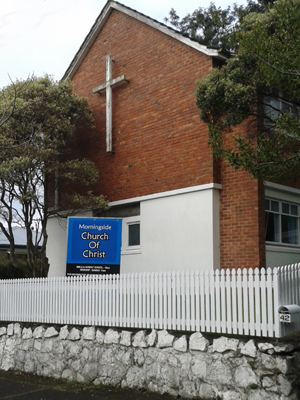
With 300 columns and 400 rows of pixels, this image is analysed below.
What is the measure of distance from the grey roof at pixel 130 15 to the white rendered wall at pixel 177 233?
363 cm

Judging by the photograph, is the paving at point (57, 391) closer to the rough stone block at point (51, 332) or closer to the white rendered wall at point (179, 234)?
the rough stone block at point (51, 332)

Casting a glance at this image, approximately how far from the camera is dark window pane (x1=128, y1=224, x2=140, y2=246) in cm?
1548

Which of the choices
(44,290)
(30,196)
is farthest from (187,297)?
(30,196)

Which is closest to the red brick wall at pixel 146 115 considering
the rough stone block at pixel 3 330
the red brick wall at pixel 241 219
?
the red brick wall at pixel 241 219

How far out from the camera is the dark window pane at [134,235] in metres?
15.5

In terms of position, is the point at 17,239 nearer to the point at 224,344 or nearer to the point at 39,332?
the point at 39,332

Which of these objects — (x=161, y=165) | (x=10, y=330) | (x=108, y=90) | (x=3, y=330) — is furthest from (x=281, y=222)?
(x=3, y=330)

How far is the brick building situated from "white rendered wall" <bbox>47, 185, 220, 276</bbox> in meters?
0.03

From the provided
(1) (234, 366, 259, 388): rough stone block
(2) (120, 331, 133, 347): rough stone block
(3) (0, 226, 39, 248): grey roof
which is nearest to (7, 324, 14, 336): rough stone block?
(2) (120, 331, 133, 347): rough stone block

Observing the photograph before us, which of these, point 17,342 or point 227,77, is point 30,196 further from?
point 227,77

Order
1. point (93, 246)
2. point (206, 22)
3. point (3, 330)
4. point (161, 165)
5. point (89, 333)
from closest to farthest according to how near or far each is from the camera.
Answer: point (89, 333) < point (3, 330) < point (93, 246) < point (161, 165) < point (206, 22)

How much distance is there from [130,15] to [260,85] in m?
7.46

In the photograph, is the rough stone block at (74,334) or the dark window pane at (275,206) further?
the dark window pane at (275,206)

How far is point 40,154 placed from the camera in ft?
49.7
